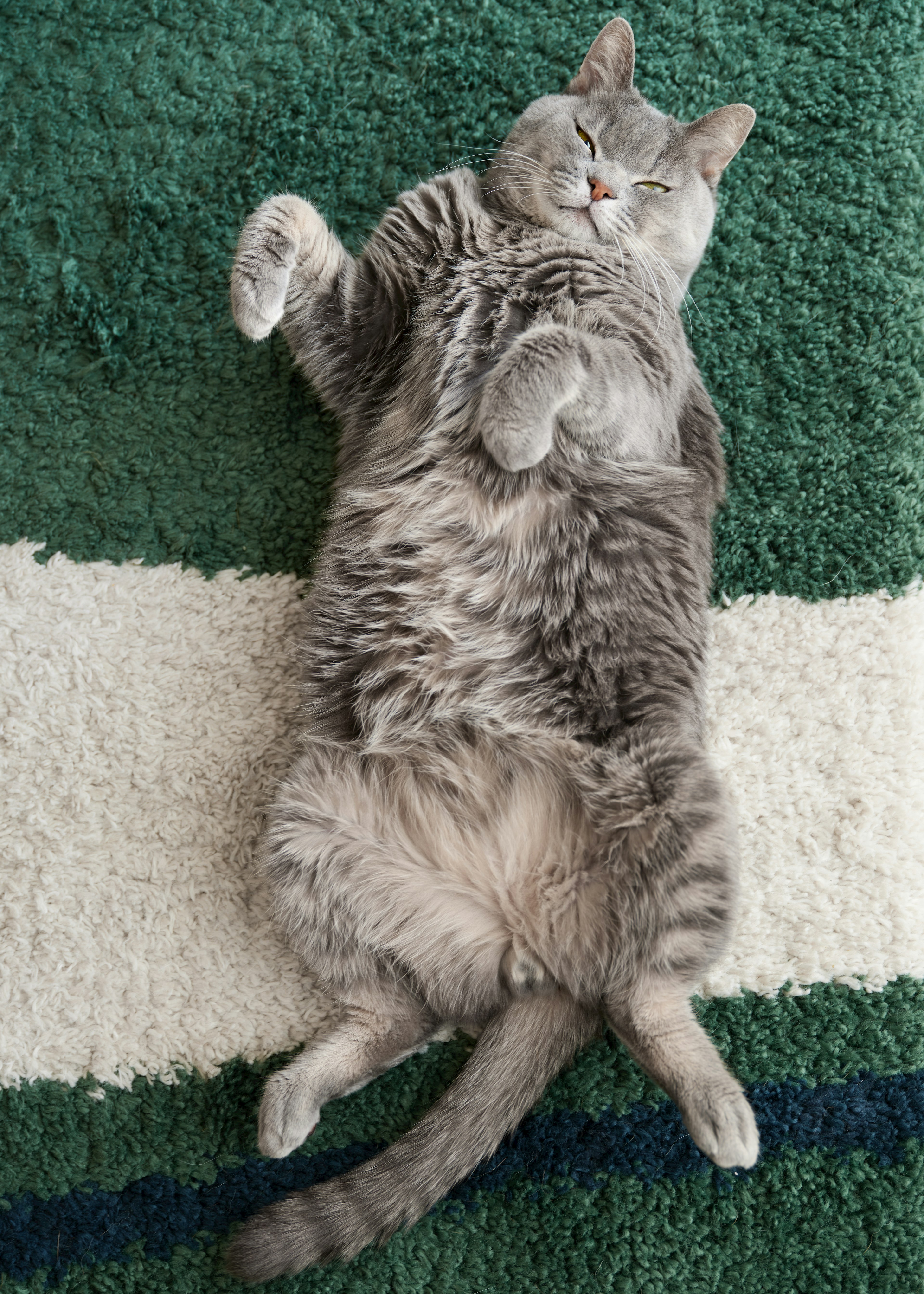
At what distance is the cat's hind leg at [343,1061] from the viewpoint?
126 cm

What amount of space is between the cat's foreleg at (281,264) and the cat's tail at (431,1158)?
1.06m

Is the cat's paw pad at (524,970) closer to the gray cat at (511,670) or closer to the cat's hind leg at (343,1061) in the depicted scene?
the gray cat at (511,670)

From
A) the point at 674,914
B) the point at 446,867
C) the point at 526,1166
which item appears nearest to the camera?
the point at 674,914

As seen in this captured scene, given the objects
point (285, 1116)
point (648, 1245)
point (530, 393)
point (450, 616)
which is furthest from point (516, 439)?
point (648, 1245)

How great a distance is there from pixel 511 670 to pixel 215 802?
0.55 meters

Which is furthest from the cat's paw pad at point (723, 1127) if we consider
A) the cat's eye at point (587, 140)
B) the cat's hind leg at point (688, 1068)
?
the cat's eye at point (587, 140)

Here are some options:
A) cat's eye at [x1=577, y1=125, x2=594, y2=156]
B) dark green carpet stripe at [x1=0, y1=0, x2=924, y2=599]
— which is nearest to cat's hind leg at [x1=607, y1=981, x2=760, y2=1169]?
dark green carpet stripe at [x1=0, y1=0, x2=924, y2=599]

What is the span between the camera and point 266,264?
1.33m

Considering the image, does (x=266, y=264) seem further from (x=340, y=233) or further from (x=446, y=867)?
(x=446, y=867)

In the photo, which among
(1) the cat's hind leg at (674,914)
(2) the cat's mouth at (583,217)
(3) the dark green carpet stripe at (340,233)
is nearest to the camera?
(1) the cat's hind leg at (674,914)

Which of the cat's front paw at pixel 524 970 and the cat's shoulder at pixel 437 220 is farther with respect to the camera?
the cat's shoulder at pixel 437 220

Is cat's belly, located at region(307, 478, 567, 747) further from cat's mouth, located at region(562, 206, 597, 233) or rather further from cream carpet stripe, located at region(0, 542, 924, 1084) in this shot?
cat's mouth, located at region(562, 206, 597, 233)

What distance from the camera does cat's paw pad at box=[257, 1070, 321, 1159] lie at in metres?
1.25

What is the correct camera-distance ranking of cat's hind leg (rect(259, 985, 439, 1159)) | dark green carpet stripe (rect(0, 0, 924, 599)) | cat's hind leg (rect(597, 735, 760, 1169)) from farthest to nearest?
dark green carpet stripe (rect(0, 0, 924, 599)), cat's hind leg (rect(259, 985, 439, 1159)), cat's hind leg (rect(597, 735, 760, 1169))
